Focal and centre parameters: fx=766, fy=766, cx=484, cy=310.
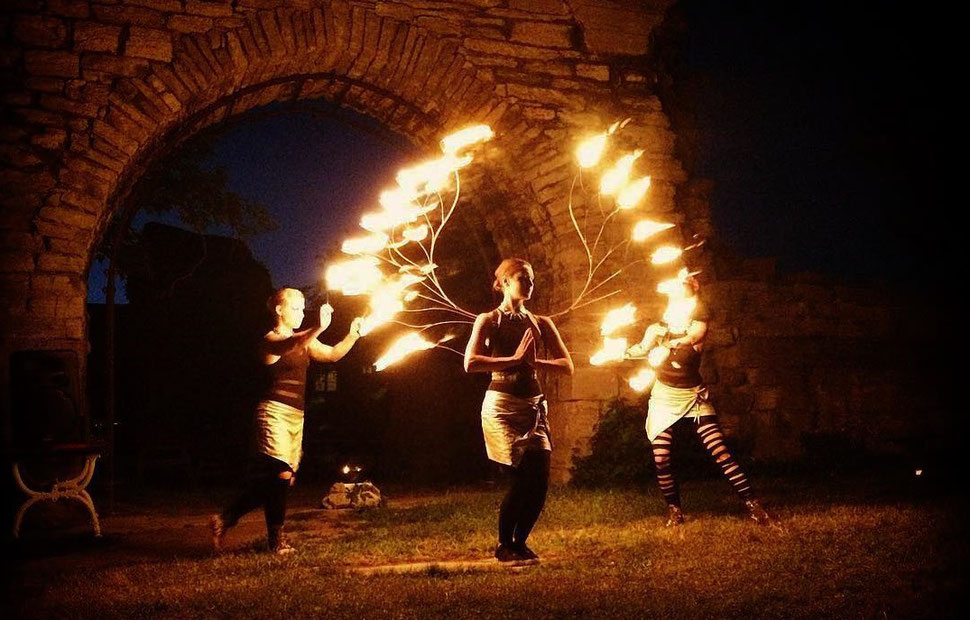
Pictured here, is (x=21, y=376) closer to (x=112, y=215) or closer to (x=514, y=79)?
(x=112, y=215)

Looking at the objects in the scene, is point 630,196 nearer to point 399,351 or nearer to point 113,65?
point 399,351

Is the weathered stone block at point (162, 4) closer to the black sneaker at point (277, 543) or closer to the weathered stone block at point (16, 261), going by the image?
the weathered stone block at point (16, 261)

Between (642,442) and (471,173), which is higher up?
(471,173)

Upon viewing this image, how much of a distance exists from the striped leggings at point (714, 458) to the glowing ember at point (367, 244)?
2.62 metres

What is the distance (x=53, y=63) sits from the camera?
6.69 m

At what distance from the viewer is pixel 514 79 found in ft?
26.9

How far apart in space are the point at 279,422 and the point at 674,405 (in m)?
2.91

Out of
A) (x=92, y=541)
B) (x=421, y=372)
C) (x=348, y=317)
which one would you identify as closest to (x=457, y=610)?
(x=92, y=541)

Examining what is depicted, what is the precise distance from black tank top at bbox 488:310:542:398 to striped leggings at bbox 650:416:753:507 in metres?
1.59

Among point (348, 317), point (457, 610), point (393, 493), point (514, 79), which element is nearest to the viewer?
point (457, 610)

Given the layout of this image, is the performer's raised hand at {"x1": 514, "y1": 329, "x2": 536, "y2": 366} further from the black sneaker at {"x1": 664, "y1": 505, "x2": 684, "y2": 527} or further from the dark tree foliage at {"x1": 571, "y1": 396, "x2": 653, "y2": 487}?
the dark tree foliage at {"x1": 571, "y1": 396, "x2": 653, "y2": 487}

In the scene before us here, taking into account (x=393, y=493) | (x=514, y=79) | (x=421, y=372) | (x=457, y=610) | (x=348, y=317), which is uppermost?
(x=514, y=79)

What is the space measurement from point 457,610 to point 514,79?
6.01 meters

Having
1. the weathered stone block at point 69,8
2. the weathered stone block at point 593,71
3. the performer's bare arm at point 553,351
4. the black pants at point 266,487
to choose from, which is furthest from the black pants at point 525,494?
the weathered stone block at point 69,8
